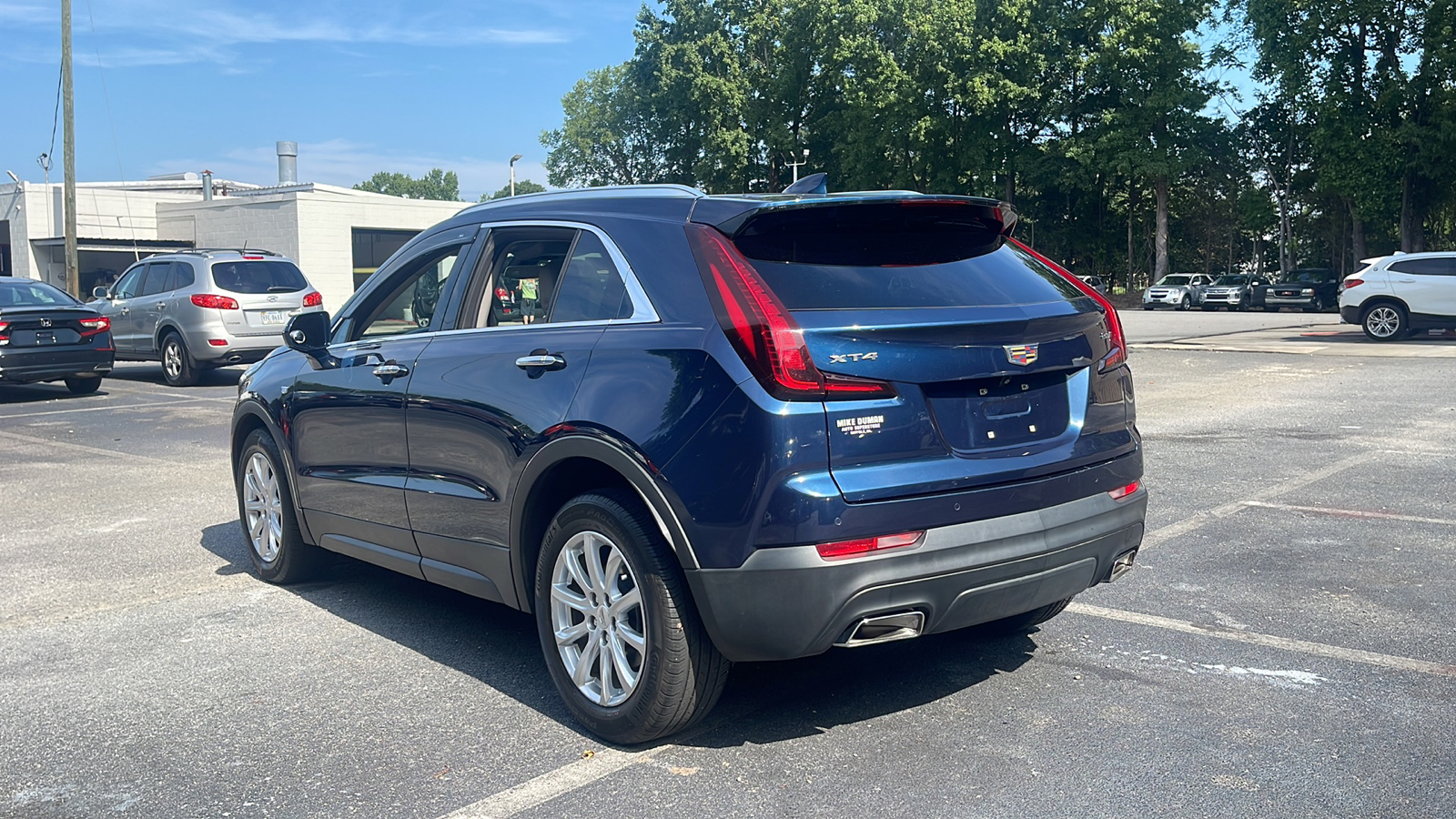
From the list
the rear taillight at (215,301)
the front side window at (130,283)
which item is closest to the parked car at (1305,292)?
the rear taillight at (215,301)

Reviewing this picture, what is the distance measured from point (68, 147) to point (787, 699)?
2894 centimetres

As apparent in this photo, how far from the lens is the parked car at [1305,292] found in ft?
144

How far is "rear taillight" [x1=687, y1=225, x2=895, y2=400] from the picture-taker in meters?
3.55

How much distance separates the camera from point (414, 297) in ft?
17.3

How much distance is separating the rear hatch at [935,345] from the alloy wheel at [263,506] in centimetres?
323

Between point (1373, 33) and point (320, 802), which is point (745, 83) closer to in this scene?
point (1373, 33)

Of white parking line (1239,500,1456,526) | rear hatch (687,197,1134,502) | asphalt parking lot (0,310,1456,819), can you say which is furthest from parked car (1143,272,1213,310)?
rear hatch (687,197,1134,502)

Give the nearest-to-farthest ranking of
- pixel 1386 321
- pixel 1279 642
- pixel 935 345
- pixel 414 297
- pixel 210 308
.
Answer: pixel 935 345, pixel 1279 642, pixel 414 297, pixel 210 308, pixel 1386 321

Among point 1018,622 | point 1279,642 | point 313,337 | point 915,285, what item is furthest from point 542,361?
point 1279,642

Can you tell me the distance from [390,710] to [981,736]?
1.93 m

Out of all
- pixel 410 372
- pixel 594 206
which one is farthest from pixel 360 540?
pixel 594 206

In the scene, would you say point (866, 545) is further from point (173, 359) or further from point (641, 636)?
point (173, 359)

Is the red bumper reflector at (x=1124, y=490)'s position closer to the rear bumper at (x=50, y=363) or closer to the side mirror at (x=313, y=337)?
the side mirror at (x=313, y=337)

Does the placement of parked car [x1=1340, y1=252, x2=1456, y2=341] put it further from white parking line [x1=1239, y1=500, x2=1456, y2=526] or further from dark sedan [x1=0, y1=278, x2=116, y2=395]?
dark sedan [x1=0, y1=278, x2=116, y2=395]
